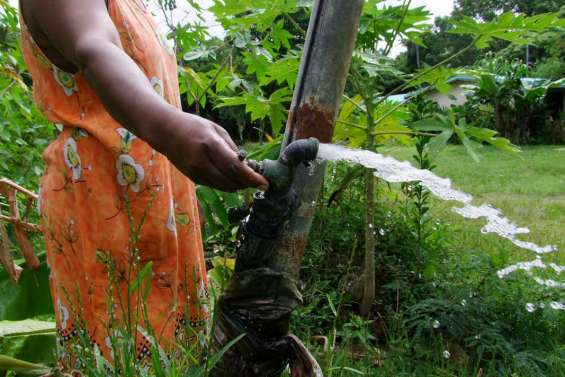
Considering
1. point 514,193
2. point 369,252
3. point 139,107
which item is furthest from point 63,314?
point 514,193

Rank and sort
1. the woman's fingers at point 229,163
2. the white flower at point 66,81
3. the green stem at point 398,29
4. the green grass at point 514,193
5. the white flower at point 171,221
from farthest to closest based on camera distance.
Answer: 1. the green grass at point 514,193
2. the green stem at point 398,29
3. the white flower at point 171,221
4. the white flower at point 66,81
5. the woman's fingers at point 229,163

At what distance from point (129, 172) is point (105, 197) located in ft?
0.26

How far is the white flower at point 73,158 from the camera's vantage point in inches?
48.7

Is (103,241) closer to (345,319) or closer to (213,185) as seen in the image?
(213,185)

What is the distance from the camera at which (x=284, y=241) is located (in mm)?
1083

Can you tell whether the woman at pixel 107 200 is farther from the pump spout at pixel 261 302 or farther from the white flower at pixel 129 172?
the pump spout at pixel 261 302

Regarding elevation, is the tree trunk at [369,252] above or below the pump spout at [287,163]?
below

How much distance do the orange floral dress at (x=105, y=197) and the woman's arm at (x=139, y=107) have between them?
0.21m

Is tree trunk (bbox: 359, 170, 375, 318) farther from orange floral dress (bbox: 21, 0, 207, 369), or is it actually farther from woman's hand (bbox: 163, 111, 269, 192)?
woman's hand (bbox: 163, 111, 269, 192)

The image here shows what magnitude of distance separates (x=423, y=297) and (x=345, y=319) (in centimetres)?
37

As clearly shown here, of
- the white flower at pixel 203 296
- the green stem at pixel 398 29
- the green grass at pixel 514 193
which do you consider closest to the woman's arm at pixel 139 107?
the white flower at pixel 203 296

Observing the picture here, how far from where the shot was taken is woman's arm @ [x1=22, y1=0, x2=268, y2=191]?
770 mm

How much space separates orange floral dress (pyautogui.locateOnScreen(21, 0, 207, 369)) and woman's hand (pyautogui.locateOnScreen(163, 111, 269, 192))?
1.51 ft

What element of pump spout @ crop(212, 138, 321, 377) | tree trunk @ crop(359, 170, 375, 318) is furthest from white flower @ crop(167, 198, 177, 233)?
tree trunk @ crop(359, 170, 375, 318)
